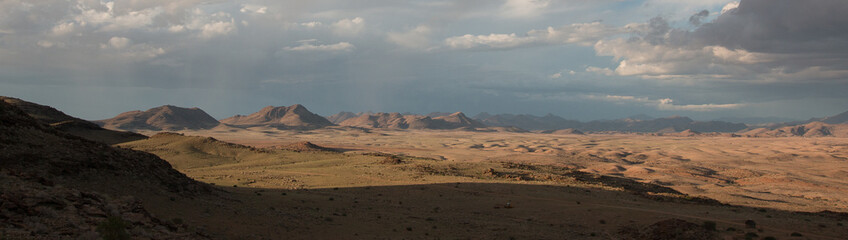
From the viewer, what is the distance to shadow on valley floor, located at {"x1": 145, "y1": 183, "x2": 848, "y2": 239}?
55.7 feet

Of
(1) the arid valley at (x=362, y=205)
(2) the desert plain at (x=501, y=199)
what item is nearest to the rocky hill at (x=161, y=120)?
(2) the desert plain at (x=501, y=199)

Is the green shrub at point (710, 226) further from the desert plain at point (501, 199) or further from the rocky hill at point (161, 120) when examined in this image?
the rocky hill at point (161, 120)

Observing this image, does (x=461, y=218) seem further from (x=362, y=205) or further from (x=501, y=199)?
(x=501, y=199)

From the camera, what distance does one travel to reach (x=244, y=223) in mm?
16859

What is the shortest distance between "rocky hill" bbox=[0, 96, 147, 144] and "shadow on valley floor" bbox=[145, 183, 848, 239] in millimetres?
38399

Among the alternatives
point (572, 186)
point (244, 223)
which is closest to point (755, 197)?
point (572, 186)

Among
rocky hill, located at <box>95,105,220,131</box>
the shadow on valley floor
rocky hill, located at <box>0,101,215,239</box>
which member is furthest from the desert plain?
rocky hill, located at <box>95,105,220,131</box>

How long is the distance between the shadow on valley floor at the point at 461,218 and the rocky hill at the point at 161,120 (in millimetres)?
161531

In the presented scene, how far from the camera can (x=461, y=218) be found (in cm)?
2169

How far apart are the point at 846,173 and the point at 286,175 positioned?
232 ft

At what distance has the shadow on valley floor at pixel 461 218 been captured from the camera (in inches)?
669

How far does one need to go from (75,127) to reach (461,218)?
54295mm

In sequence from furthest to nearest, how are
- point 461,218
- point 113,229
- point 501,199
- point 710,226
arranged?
point 501,199, point 461,218, point 710,226, point 113,229

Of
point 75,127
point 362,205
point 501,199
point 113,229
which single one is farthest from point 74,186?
point 75,127
